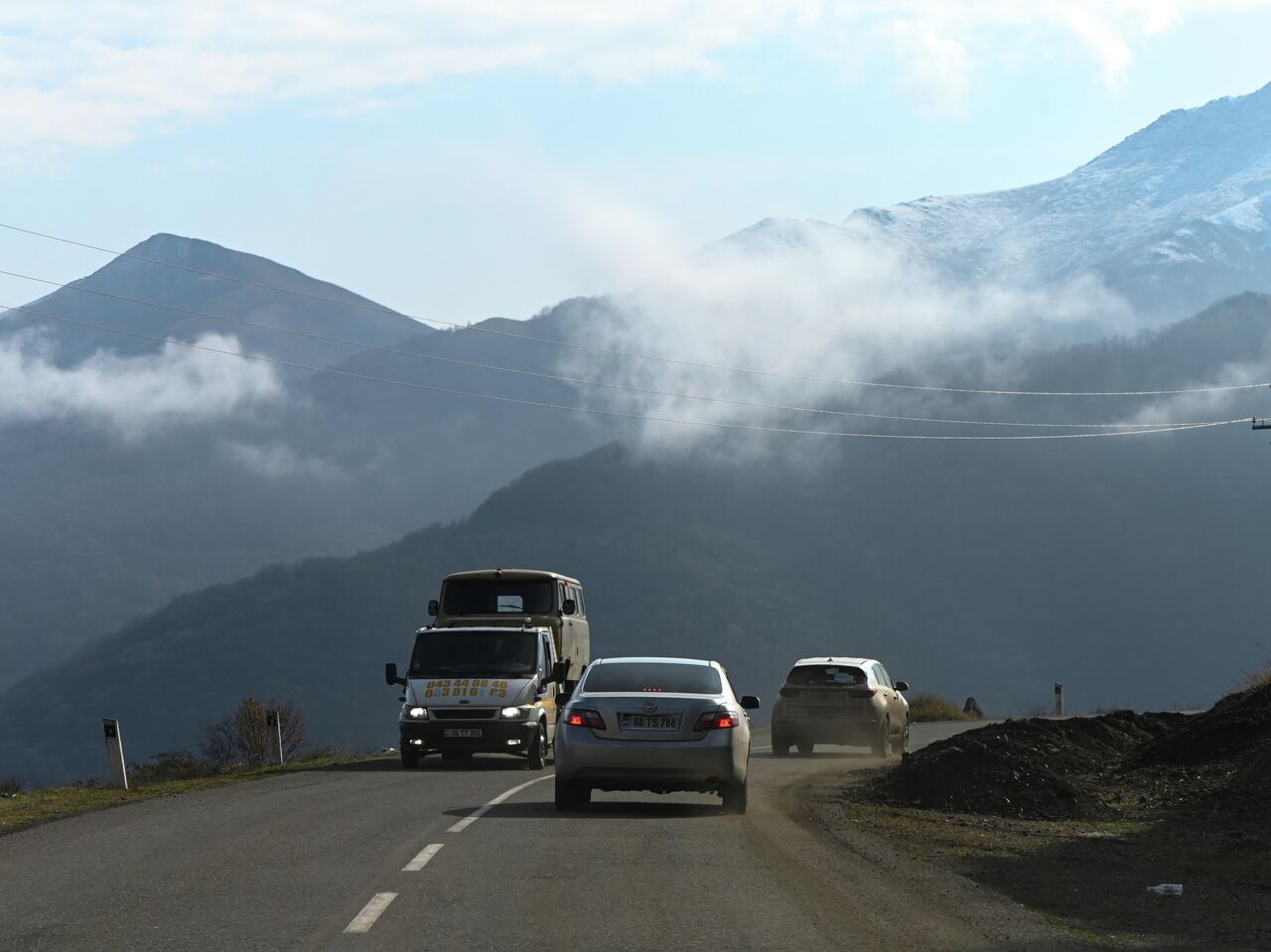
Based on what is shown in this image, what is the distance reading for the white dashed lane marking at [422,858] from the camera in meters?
11.4

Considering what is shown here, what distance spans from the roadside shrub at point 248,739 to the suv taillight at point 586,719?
17305mm

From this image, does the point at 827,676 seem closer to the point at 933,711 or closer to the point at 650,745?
the point at 650,745

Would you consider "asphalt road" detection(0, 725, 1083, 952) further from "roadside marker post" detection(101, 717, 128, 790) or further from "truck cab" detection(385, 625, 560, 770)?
"truck cab" detection(385, 625, 560, 770)

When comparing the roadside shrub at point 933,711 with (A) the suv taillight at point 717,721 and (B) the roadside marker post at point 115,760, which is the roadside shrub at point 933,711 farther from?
(A) the suv taillight at point 717,721

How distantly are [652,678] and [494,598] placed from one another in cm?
1359

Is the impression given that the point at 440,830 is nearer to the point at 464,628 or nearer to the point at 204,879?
the point at 204,879

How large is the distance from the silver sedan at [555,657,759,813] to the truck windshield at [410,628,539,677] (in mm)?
8940

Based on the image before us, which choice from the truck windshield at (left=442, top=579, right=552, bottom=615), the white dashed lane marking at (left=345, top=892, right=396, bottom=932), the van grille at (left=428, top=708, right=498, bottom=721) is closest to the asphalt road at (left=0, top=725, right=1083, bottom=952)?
the white dashed lane marking at (left=345, top=892, right=396, bottom=932)

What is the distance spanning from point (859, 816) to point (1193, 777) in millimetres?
5225

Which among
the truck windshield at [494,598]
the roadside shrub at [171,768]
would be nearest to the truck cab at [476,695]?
the truck windshield at [494,598]

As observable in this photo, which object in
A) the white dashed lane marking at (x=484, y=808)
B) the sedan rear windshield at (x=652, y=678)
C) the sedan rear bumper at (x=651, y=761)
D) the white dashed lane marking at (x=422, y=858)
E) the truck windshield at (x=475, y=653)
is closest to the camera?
the white dashed lane marking at (x=422, y=858)

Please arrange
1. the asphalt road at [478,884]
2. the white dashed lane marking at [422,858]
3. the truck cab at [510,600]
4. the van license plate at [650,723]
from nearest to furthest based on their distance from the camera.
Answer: the asphalt road at [478,884] → the white dashed lane marking at [422,858] → the van license plate at [650,723] → the truck cab at [510,600]

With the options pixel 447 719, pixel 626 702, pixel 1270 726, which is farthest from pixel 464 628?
pixel 1270 726

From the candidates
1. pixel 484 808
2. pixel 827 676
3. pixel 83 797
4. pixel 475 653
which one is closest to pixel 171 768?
pixel 475 653
